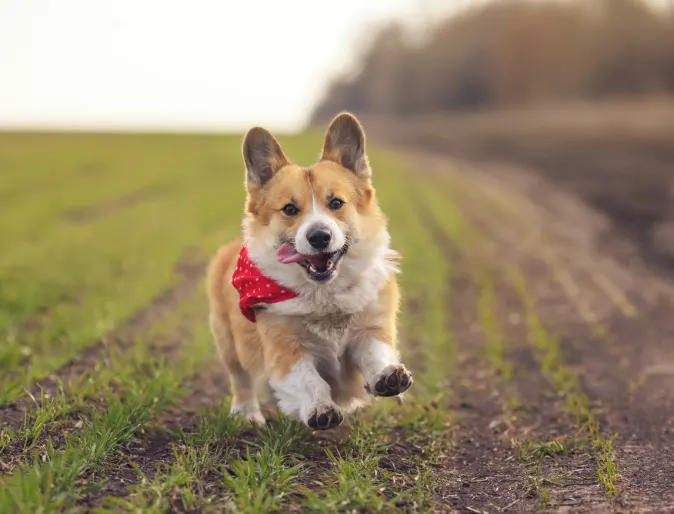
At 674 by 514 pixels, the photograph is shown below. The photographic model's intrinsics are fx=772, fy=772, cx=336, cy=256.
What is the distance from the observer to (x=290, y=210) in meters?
4.61

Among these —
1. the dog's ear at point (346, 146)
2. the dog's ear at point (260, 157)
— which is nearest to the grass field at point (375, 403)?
the dog's ear at point (260, 157)

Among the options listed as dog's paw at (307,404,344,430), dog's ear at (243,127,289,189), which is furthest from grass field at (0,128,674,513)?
dog's ear at (243,127,289,189)

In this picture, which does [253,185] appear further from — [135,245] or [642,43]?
[642,43]

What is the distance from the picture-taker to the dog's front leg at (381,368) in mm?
4230

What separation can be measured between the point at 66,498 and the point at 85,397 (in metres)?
1.80

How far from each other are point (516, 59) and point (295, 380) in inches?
1831

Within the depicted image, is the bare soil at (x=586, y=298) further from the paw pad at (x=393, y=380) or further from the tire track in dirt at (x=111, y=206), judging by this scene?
the tire track in dirt at (x=111, y=206)

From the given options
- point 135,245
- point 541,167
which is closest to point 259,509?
point 135,245

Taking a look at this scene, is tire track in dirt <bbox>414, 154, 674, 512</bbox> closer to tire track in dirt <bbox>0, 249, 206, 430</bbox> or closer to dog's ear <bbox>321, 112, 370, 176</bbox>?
dog's ear <bbox>321, 112, 370, 176</bbox>

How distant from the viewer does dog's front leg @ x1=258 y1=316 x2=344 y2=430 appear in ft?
13.7

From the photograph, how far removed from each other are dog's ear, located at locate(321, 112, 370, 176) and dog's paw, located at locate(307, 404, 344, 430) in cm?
161

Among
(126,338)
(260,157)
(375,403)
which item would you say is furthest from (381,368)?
(126,338)

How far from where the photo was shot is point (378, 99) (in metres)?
61.4

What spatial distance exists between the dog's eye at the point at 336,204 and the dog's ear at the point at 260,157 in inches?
22.7
